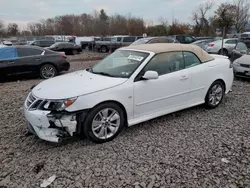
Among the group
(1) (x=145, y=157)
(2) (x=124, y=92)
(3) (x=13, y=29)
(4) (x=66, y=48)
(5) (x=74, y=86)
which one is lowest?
(1) (x=145, y=157)

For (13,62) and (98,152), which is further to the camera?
(13,62)

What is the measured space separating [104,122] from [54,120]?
745 mm

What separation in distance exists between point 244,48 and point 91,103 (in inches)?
386

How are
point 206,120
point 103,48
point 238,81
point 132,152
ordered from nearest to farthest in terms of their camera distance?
1. point 132,152
2. point 206,120
3. point 238,81
4. point 103,48

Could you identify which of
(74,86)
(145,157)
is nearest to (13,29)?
(74,86)

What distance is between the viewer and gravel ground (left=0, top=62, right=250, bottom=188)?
8.74 feet

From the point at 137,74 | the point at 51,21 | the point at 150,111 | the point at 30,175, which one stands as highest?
the point at 51,21

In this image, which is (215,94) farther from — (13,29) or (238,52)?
(13,29)

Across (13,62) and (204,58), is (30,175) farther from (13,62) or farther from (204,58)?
(13,62)

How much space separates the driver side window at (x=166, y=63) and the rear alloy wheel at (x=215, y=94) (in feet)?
3.29

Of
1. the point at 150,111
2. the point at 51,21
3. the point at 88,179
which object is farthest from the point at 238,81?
the point at 51,21

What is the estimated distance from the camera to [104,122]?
3.46 metres

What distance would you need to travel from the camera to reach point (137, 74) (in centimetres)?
372

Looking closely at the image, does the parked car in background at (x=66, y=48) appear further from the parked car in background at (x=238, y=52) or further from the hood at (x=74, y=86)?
the hood at (x=74, y=86)
